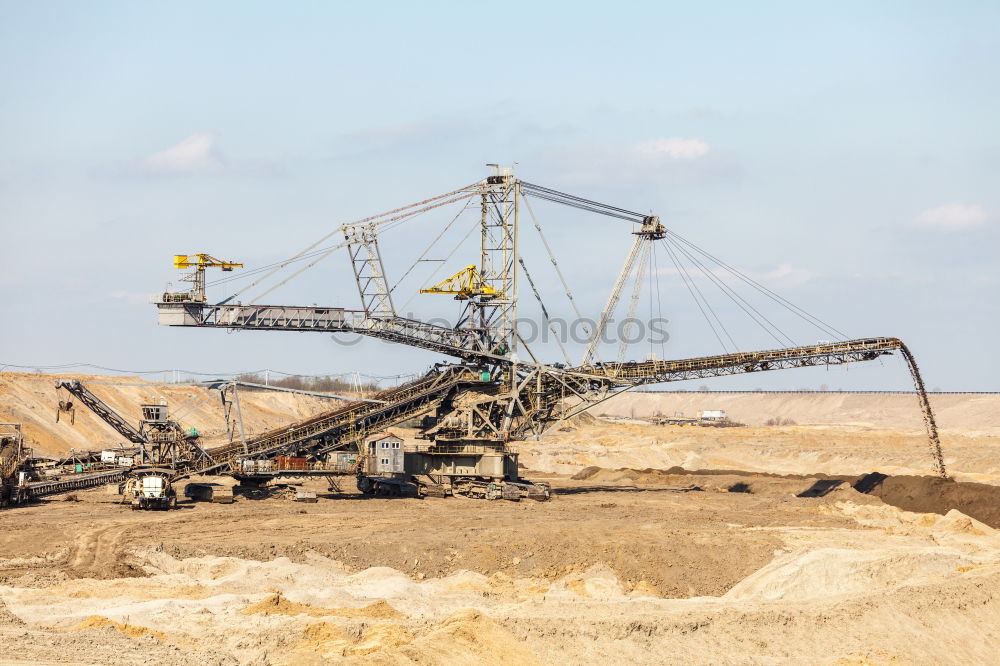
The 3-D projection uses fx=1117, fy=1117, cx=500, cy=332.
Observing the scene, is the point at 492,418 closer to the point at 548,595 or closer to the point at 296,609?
the point at 548,595

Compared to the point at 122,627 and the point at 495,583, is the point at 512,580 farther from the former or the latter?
the point at 122,627

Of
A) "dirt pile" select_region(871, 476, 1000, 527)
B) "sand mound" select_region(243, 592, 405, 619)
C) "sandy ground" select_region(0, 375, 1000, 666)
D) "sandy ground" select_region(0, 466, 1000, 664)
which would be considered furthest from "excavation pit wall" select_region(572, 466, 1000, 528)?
"sand mound" select_region(243, 592, 405, 619)

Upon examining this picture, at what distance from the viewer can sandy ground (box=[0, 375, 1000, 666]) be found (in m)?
32.3

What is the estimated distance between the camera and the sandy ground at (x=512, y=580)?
32.3 m

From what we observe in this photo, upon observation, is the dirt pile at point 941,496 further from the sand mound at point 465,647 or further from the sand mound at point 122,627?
the sand mound at point 122,627

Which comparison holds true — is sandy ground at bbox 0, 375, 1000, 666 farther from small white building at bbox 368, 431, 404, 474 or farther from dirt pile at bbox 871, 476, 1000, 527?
small white building at bbox 368, 431, 404, 474

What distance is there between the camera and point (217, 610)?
36.0 metres

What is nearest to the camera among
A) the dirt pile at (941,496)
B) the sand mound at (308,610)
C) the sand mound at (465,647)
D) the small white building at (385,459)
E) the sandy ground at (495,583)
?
the sand mound at (465,647)

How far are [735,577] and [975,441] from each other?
315ft

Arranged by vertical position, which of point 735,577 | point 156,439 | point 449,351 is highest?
point 449,351

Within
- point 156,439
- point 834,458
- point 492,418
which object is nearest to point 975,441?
point 834,458

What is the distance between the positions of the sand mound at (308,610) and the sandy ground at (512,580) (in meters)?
0.10

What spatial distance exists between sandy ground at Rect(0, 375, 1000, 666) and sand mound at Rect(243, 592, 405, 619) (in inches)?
3.8

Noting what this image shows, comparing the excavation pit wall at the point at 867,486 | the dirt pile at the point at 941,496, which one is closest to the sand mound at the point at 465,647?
the dirt pile at the point at 941,496
